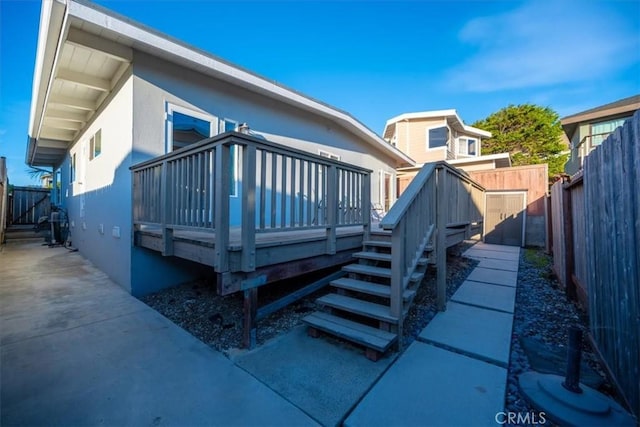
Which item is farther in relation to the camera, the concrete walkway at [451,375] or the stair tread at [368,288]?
the stair tread at [368,288]

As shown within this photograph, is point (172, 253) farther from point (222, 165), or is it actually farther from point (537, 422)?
point (537, 422)

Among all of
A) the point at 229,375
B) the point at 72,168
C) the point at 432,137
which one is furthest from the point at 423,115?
the point at 229,375

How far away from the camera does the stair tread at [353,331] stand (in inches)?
96.7

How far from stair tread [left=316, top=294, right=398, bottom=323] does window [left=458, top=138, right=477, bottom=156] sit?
54.4 ft

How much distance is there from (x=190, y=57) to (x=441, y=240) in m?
4.88

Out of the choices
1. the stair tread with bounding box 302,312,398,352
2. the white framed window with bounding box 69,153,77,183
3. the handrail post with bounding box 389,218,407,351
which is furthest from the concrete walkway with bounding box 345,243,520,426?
the white framed window with bounding box 69,153,77,183

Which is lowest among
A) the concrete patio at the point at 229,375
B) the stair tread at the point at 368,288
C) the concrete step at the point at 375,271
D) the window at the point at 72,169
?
the concrete patio at the point at 229,375

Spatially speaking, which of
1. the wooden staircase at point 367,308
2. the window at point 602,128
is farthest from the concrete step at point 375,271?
the window at point 602,128

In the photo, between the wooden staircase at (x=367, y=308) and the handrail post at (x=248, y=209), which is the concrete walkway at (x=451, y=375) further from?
the handrail post at (x=248, y=209)

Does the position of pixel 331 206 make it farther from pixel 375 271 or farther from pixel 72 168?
pixel 72 168

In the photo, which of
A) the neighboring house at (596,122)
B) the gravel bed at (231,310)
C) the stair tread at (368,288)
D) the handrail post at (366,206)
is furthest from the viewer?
the neighboring house at (596,122)

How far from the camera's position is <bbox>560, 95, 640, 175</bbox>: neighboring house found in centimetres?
1166

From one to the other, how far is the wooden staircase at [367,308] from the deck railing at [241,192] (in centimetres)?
51

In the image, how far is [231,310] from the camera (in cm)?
362
